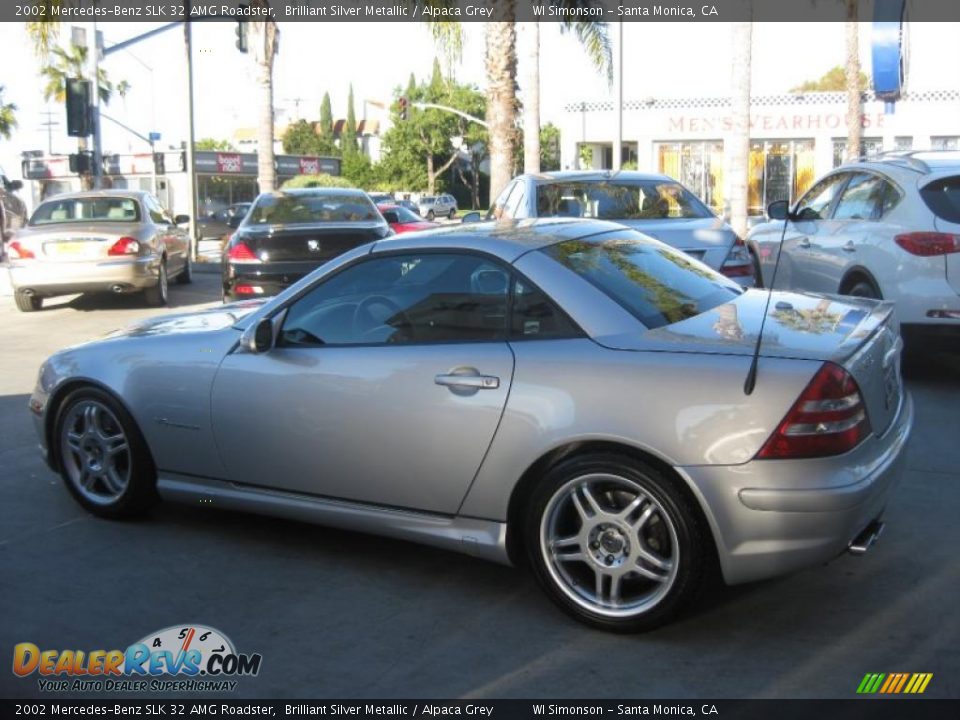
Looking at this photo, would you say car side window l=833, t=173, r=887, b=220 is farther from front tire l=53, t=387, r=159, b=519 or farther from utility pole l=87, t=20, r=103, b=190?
utility pole l=87, t=20, r=103, b=190

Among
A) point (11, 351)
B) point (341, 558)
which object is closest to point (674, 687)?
point (341, 558)

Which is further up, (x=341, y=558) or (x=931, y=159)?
(x=931, y=159)

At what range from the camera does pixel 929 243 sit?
7867 millimetres

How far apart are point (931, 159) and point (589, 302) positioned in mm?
5187

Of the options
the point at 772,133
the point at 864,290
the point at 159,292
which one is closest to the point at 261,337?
the point at 864,290

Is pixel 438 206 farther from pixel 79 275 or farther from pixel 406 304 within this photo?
pixel 406 304

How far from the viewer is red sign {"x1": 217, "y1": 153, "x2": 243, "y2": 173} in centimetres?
5559

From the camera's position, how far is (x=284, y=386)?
4.78 meters

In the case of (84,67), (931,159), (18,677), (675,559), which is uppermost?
(84,67)

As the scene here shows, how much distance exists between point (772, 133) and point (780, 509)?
39596 millimetres

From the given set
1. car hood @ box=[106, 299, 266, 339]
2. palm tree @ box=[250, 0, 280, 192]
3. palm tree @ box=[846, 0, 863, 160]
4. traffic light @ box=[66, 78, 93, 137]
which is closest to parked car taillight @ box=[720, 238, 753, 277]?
car hood @ box=[106, 299, 266, 339]

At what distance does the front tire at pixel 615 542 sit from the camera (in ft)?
12.7

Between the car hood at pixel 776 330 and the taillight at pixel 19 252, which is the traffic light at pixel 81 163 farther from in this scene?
the car hood at pixel 776 330
